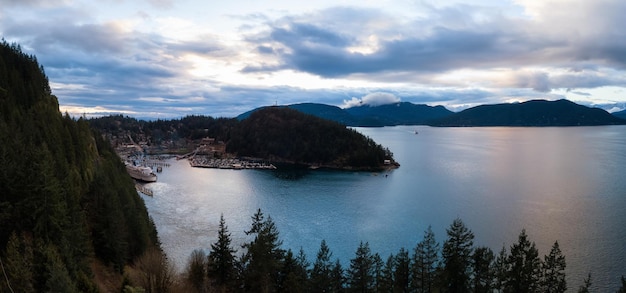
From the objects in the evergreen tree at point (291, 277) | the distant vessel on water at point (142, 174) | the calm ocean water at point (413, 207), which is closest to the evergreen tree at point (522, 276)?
the calm ocean water at point (413, 207)

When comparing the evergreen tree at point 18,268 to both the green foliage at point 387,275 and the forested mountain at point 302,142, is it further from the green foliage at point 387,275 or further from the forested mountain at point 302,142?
the forested mountain at point 302,142

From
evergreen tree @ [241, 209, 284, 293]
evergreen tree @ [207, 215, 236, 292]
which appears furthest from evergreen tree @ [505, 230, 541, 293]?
evergreen tree @ [207, 215, 236, 292]

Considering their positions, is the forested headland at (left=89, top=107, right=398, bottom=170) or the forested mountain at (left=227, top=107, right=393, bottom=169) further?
the forested headland at (left=89, top=107, right=398, bottom=170)

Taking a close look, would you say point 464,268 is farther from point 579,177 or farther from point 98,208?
point 579,177

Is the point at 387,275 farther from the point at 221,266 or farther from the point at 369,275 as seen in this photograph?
the point at 221,266

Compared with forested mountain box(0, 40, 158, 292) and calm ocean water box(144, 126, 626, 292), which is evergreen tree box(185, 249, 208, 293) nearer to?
forested mountain box(0, 40, 158, 292)

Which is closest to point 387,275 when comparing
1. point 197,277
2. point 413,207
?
point 197,277
